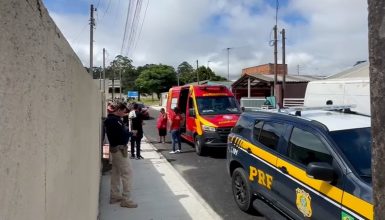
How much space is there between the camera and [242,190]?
6508mm

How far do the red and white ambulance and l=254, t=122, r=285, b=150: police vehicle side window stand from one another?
5880mm

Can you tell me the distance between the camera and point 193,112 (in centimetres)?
1309

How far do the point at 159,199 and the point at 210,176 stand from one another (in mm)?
2408

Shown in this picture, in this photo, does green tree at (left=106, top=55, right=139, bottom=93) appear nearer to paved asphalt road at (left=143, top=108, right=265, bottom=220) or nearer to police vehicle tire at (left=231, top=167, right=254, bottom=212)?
paved asphalt road at (left=143, top=108, right=265, bottom=220)

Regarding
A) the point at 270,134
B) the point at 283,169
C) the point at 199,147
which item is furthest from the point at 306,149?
the point at 199,147

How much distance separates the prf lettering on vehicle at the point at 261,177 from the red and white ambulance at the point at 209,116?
5.96 meters

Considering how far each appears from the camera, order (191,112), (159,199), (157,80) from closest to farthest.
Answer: (159,199), (191,112), (157,80)

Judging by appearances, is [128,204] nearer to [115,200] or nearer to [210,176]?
[115,200]

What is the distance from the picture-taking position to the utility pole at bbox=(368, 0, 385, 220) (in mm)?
1274

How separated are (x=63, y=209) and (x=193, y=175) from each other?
773 centimetres

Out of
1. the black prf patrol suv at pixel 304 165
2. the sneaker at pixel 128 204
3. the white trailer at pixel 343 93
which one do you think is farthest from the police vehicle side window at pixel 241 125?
the white trailer at pixel 343 93

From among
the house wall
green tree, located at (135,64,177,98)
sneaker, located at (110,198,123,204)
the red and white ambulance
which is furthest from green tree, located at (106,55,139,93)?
sneaker, located at (110,198,123,204)

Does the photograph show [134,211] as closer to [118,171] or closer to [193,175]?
[118,171]

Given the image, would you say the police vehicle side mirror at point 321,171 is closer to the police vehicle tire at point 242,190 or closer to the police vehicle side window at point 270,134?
the police vehicle side window at point 270,134
